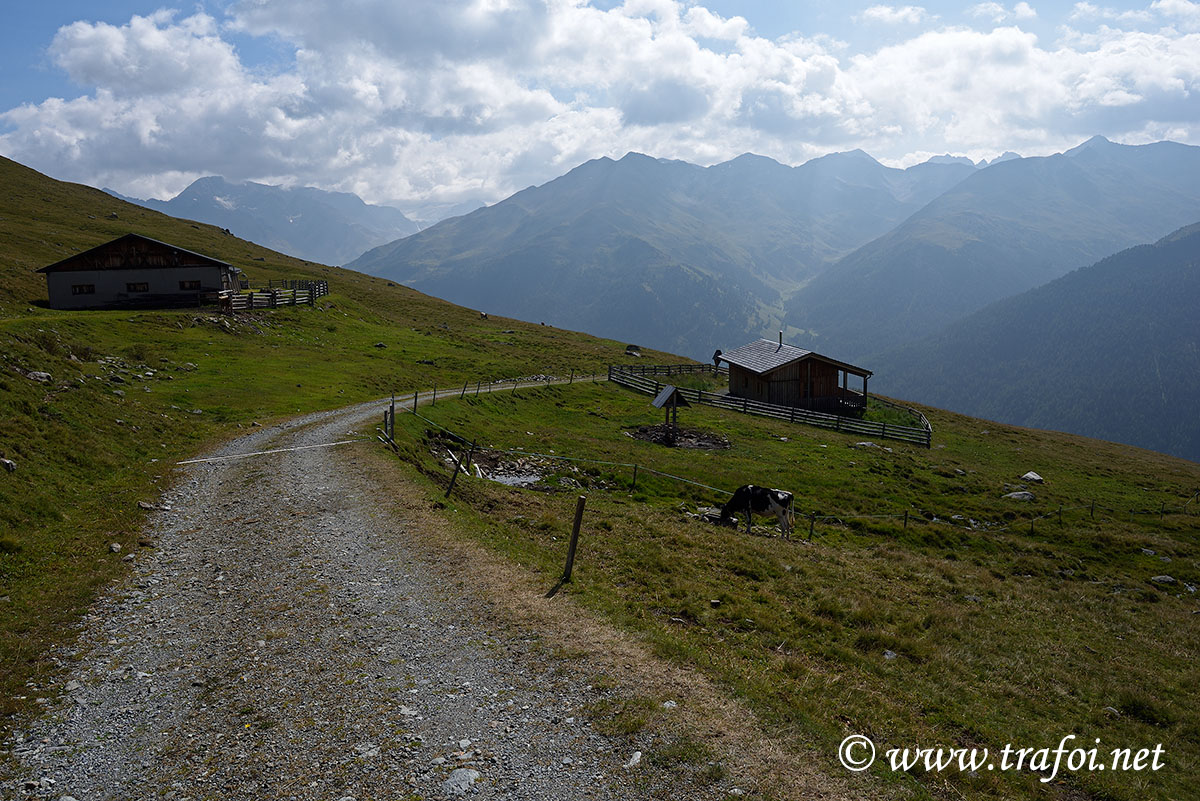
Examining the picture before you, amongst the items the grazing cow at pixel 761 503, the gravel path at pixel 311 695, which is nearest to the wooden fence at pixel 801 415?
the grazing cow at pixel 761 503

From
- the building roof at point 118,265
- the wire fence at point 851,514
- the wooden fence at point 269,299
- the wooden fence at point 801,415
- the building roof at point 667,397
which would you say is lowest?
the wire fence at point 851,514

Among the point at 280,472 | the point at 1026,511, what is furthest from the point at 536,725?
the point at 1026,511

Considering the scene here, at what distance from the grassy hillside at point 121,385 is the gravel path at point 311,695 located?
1.33 metres

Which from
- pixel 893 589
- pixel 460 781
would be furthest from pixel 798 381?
pixel 460 781

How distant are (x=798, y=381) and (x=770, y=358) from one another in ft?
12.8

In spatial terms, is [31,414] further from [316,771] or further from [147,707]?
[316,771]

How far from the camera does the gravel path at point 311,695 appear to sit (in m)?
7.51

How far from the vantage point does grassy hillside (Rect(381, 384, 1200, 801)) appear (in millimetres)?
10273

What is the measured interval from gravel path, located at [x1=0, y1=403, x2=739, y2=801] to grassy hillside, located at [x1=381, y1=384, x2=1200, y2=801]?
8.77ft

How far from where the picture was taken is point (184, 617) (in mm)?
11898

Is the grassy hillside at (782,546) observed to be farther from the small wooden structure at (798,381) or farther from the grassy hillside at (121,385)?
the small wooden structure at (798,381)

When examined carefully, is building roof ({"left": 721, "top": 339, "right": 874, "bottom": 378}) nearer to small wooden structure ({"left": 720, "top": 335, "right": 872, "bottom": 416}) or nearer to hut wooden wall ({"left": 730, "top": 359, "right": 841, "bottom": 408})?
small wooden structure ({"left": 720, "top": 335, "right": 872, "bottom": 416})

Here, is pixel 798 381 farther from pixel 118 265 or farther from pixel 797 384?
pixel 118 265

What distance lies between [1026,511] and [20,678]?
42001 mm
